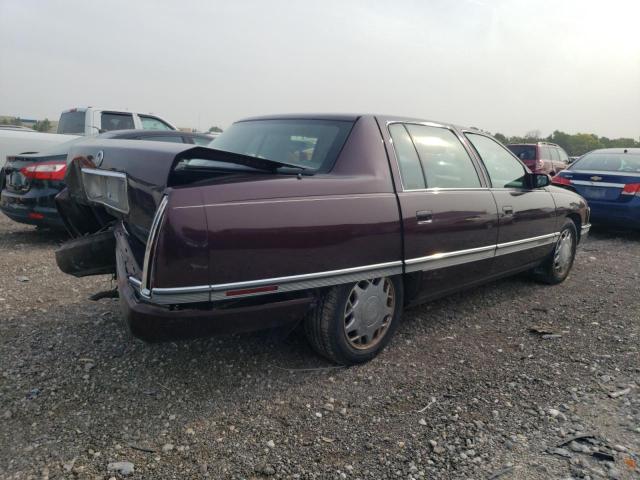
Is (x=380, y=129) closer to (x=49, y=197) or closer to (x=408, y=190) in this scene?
(x=408, y=190)

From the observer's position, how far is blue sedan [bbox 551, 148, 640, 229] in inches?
284

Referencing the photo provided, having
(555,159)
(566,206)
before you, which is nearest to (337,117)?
(566,206)

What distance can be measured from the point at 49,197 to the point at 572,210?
5.89 meters

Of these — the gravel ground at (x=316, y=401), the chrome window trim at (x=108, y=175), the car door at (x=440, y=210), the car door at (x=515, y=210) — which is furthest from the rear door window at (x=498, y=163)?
the chrome window trim at (x=108, y=175)

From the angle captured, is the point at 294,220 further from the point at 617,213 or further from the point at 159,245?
the point at 617,213

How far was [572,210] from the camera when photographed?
5.01 meters

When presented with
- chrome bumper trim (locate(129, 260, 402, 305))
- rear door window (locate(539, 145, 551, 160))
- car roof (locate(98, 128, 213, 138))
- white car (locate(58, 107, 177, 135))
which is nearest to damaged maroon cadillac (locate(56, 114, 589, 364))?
chrome bumper trim (locate(129, 260, 402, 305))

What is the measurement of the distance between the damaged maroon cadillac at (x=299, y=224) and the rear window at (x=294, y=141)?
0.01 metres

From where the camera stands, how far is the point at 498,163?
4.20 m

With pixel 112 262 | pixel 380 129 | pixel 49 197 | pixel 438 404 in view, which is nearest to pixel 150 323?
pixel 112 262

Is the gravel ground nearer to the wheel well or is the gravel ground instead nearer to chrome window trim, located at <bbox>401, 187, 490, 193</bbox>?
chrome window trim, located at <bbox>401, 187, 490, 193</bbox>

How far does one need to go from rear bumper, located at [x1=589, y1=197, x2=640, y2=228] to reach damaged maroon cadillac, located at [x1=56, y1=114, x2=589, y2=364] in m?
4.16

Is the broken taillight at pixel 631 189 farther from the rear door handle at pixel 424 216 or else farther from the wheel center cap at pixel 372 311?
the wheel center cap at pixel 372 311

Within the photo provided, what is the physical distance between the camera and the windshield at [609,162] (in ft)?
25.2
